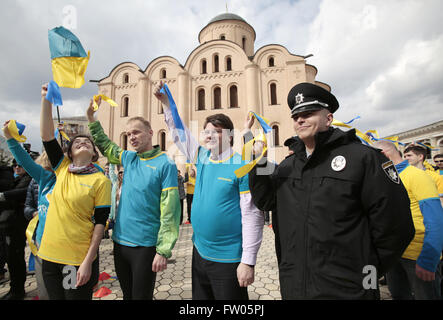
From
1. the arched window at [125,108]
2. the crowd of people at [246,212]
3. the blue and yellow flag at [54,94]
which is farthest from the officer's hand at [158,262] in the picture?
the arched window at [125,108]

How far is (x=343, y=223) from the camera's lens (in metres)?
1.36

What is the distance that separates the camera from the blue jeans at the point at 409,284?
2196 mm

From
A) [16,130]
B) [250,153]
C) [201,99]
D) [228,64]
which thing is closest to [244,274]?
[250,153]

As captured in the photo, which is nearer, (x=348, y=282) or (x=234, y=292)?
(x=348, y=282)

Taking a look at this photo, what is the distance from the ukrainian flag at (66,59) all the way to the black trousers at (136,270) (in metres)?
1.77

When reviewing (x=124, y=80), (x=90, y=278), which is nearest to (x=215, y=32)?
(x=124, y=80)

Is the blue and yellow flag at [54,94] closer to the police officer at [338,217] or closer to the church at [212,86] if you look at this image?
the police officer at [338,217]

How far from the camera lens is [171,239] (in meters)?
2.00

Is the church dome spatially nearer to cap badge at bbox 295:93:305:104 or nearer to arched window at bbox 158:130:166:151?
arched window at bbox 158:130:166:151

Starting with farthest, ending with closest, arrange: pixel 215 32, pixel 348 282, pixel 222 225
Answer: pixel 215 32 → pixel 222 225 → pixel 348 282

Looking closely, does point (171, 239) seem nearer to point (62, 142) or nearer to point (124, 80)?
point (62, 142)

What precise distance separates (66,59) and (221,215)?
2225 millimetres

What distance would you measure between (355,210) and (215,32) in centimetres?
2943

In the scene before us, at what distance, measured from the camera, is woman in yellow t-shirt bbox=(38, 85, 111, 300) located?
6.05ft
